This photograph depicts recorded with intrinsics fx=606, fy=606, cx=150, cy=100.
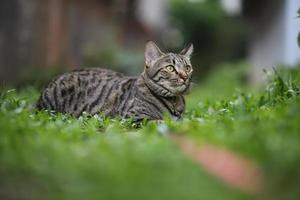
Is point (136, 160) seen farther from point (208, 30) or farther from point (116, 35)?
point (208, 30)

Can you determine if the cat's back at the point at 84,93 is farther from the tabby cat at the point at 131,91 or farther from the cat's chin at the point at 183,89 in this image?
the cat's chin at the point at 183,89

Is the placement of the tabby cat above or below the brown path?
below

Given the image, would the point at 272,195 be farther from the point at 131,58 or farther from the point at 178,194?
the point at 131,58

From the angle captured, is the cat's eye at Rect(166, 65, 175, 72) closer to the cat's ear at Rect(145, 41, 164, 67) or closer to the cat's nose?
the cat's nose

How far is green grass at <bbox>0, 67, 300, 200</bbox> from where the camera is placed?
3.64 meters

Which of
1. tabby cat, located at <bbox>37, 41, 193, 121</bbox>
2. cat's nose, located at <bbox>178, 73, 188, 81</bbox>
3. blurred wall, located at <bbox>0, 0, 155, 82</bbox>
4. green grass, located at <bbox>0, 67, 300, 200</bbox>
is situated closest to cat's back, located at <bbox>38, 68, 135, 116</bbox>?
tabby cat, located at <bbox>37, 41, 193, 121</bbox>

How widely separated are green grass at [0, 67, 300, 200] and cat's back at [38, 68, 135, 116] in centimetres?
173

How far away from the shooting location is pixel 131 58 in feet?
60.9

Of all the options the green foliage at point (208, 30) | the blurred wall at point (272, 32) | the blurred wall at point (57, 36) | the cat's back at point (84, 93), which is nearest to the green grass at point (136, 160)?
the cat's back at point (84, 93)

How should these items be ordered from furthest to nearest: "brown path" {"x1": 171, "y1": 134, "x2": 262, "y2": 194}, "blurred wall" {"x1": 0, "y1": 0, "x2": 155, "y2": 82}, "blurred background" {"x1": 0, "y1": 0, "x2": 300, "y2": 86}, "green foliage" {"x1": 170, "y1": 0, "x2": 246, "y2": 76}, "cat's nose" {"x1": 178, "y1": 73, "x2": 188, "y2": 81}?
"green foliage" {"x1": 170, "y1": 0, "x2": 246, "y2": 76} → "blurred background" {"x1": 0, "y1": 0, "x2": 300, "y2": 86} → "blurred wall" {"x1": 0, "y1": 0, "x2": 155, "y2": 82} → "cat's nose" {"x1": 178, "y1": 73, "x2": 188, "y2": 81} → "brown path" {"x1": 171, "y1": 134, "x2": 262, "y2": 194}

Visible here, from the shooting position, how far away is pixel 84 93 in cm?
725

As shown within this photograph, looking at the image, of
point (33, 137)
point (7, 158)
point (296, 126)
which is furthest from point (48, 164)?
point (296, 126)

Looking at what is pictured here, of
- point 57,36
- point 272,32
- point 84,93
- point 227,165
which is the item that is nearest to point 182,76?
point 84,93

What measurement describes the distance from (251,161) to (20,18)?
33.2 ft
